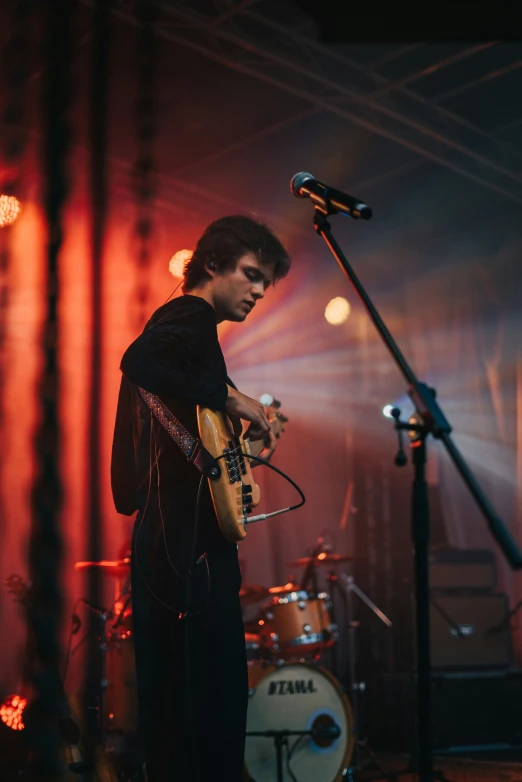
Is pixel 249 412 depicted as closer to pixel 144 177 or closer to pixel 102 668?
pixel 144 177

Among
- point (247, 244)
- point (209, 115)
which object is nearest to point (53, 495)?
point (247, 244)

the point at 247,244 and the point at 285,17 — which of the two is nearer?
the point at 247,244

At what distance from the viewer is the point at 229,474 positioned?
2350 mm

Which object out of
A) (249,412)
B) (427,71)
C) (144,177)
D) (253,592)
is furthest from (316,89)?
(249,412)

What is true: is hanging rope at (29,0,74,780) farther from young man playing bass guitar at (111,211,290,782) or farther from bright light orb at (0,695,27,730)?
bright light orb at (0,695,27,730)

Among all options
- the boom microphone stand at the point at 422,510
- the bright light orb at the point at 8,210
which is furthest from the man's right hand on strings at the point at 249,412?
the bright light orb at the point at 8,210

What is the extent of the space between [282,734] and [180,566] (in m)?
2.56

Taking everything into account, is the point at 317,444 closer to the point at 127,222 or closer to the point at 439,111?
the point at 127,222

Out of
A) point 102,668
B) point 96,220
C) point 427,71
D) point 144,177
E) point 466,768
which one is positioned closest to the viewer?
point 144,177

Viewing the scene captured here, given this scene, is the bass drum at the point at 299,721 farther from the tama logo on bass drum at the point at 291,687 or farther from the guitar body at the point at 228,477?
the guitar body at the point at 228,477

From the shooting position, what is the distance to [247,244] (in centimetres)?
262

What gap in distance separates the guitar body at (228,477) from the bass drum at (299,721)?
2.48 meters

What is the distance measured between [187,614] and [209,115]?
493 centimetres

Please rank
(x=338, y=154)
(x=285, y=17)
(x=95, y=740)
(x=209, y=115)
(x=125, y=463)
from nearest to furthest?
1. (x=125, y=463)
2. (x=95, y=740)
3. (x=285, y=17)
4. (x=209, y=115)
5. (x=338, y=154)
